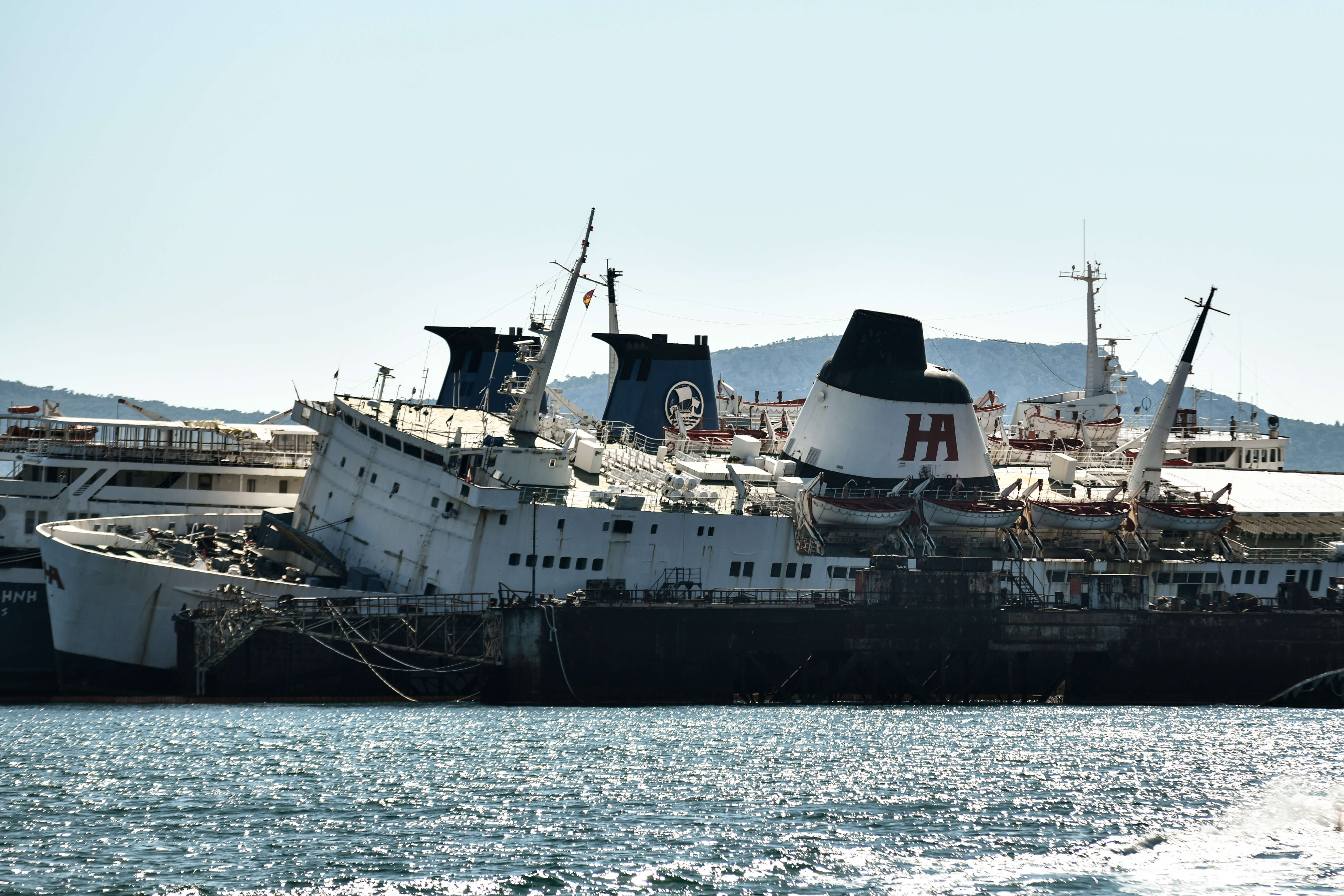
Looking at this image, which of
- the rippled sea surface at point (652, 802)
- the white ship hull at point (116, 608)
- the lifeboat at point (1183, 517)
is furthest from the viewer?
the lifeboat at point (1183, 517)

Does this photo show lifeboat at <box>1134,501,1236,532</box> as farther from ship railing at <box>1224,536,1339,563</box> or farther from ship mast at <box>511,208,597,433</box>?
ship mast at <box>511,208,597,433</box>

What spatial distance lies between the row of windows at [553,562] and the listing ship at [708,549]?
0.05 metres

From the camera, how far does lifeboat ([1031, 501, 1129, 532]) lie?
4397 centimetres

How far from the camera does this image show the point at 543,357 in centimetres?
4194

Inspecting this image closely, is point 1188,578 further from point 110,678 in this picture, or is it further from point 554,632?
point 110,678

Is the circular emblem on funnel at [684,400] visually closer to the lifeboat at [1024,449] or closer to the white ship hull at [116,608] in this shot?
the lifeboat at [1024,449]

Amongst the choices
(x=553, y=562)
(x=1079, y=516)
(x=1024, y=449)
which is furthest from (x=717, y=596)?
(x=1024, y=449)

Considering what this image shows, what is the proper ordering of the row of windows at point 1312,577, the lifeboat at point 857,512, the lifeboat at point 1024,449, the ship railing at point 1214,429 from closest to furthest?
the lifeboat at point 857,512 < the row of windows at point 1312,577 < the lifeboat at point 1024,449 < the ship railing at point 1214,429

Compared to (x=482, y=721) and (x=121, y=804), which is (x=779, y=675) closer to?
(x=482, y=721)

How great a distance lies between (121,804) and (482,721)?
1011 centimetres

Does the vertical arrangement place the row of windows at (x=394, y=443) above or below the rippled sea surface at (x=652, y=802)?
above

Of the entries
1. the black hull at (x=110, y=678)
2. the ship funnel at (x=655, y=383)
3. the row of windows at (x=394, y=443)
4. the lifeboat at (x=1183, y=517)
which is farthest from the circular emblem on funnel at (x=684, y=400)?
the black hull at (x=110, y=678)

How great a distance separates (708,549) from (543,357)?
757 cm

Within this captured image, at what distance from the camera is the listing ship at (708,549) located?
3666 cm
